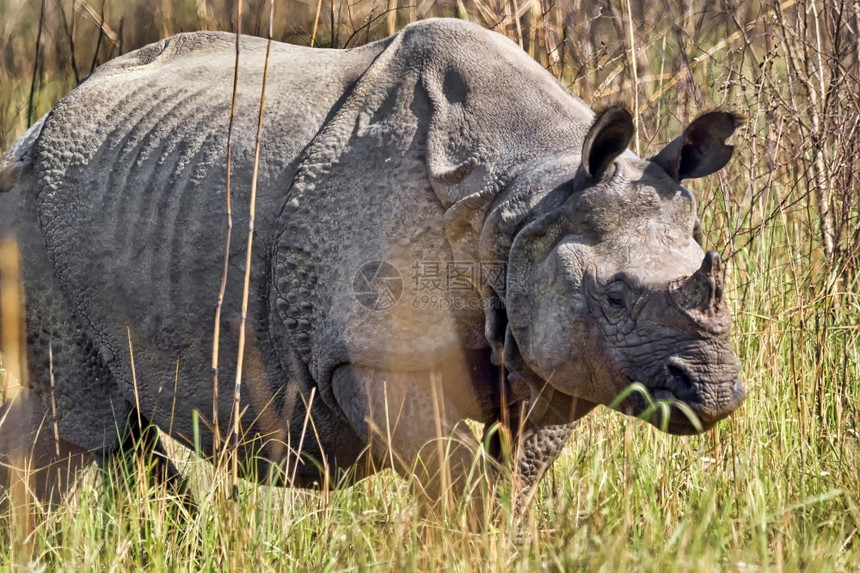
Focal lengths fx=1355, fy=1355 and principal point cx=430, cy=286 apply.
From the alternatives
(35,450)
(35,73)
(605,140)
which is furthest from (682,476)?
(35,73)

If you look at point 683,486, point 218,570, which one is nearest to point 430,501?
point 218,570

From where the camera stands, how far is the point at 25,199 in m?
4.30

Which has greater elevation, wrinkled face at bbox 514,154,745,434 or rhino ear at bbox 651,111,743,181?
rhino ear at bbox 651,111,743,181

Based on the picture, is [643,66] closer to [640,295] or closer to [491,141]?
[491,141]

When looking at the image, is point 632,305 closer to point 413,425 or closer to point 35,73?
point 413,425

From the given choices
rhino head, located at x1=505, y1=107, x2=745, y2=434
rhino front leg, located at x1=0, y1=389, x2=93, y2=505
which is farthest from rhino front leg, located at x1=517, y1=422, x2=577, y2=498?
rhino front leg, located at x1=0, y1=389, x2=93, y2=505

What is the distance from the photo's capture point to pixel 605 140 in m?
3.34

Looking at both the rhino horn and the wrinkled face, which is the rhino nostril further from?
the rhino horn

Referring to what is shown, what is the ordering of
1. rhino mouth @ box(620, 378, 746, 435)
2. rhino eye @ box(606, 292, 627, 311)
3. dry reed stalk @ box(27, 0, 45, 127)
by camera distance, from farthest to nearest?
dry reed stalk @ box(27, 0, 45, 127), rhino eye @ box(606, 292, 627, 311), rhino mouth @ box(620, 378, 746, 435)

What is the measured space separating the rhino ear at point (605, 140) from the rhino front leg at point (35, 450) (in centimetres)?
214

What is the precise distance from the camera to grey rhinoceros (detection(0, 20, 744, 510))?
3285 mm

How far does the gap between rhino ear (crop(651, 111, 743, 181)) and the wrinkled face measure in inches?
1.9

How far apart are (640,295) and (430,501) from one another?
0.81m

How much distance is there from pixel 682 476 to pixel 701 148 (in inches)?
40.2
